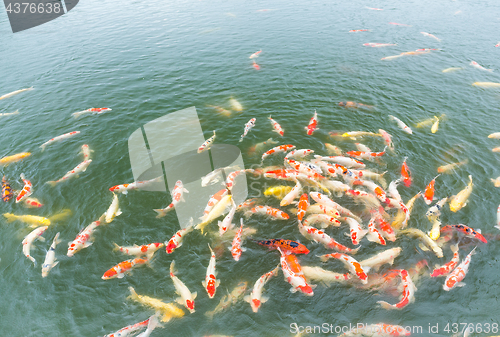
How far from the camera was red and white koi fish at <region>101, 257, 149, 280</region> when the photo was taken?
8962 mm

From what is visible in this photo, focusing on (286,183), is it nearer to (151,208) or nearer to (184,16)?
(151,208)

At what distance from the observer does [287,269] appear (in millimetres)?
8617

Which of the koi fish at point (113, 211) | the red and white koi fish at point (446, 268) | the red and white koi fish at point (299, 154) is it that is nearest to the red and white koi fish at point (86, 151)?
the koi fish at point (113, 211)

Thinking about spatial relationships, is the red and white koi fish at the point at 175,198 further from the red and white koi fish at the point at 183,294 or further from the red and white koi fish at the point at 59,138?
the red and white koi fish at the point at 59,138

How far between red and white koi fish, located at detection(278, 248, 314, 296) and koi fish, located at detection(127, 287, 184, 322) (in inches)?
133

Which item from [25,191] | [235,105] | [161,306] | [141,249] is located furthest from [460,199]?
[25,191]

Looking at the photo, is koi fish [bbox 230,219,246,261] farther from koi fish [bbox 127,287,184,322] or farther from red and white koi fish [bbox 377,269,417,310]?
red and white koi fish [bbox 377,269,417,310]

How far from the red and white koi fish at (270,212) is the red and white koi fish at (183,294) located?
3.49 meters

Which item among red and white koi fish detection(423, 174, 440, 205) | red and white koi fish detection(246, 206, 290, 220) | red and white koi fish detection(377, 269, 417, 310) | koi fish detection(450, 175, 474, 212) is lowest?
red and white koi fish detection(377, 269, 417, 310)

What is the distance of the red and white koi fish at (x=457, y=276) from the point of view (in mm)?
8289

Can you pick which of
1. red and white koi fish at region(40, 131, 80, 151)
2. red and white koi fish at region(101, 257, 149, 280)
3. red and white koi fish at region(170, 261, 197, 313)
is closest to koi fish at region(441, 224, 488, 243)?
red and white koi fish at region(170, 261, 197, 313)

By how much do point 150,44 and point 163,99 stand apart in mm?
12599

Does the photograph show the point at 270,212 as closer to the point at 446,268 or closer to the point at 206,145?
the point at 206,145

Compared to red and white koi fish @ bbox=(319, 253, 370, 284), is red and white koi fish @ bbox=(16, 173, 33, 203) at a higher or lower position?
higher
